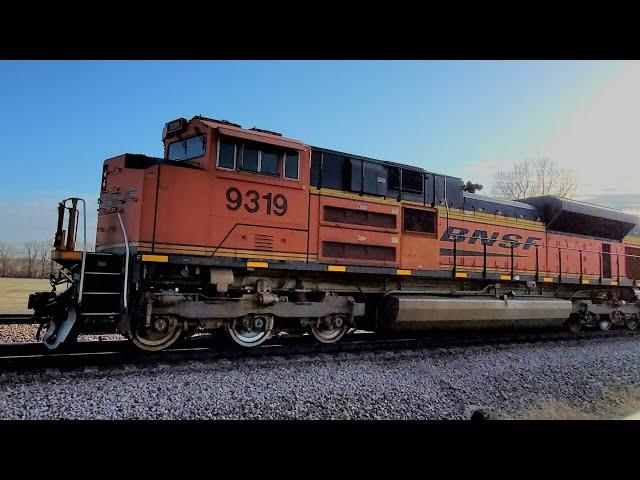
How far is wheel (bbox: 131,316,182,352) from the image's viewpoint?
6305 millimetres

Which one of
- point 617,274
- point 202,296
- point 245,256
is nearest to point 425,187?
point 245,256

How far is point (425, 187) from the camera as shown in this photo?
9352mm

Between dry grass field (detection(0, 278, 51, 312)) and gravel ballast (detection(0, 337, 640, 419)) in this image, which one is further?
dry grass field (detection(0, 278, 51, 312))

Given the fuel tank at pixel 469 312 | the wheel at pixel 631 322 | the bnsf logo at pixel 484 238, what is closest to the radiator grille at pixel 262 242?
the fuel tank at pixel 469 312

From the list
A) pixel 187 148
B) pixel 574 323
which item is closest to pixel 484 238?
pixel 574 323

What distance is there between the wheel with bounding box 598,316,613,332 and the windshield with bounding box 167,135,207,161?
A: 11.4 m

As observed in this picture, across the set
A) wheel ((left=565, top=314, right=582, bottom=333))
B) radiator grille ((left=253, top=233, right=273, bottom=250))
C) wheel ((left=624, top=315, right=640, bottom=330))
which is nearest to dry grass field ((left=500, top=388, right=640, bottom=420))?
radiator grille ((left=253, top=233, right=273, bottom=250))

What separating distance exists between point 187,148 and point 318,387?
14.3 feet

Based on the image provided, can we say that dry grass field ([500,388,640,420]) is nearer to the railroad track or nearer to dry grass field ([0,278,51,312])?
the railroad track

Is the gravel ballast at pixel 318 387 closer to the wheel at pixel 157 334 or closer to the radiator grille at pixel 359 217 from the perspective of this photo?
the wheel at pixel 157 334

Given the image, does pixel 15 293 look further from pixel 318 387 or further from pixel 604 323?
pixel 604 323

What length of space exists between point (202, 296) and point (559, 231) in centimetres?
967

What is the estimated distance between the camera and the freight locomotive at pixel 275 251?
6.34 m
